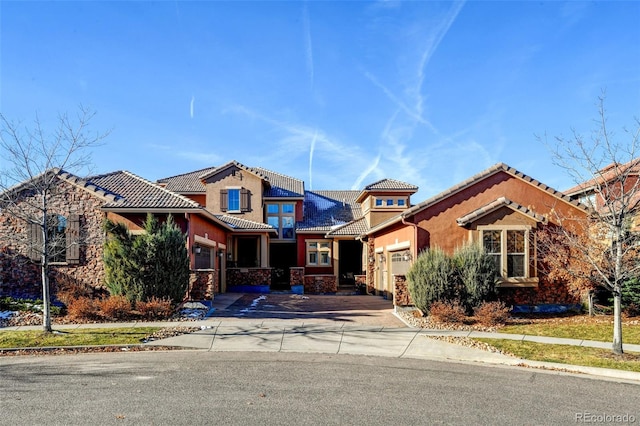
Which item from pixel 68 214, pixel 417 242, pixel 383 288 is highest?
pixel 68 214

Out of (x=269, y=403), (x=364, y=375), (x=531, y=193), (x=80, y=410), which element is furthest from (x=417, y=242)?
(x=80, y=410)

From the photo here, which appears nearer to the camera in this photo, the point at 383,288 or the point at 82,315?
A: the point at 82,315

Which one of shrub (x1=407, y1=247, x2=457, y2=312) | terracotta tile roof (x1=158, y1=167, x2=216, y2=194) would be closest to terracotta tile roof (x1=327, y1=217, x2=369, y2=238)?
terracotta tile roof (x1=158, y1=167, x2=216, y2=194)

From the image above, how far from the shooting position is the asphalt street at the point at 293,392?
6.39 m

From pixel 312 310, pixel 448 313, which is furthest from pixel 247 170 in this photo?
pixel 448 313

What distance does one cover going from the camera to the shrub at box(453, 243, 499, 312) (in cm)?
1507

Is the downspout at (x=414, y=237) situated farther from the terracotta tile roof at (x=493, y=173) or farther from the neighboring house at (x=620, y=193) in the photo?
the neighboring house at (x=620, y=193)

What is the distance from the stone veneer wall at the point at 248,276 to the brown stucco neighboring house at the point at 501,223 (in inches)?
416

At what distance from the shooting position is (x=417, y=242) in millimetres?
17000

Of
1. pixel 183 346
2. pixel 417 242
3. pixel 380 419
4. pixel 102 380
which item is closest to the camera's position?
pixel 380 419

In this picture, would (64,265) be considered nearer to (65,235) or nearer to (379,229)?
(65,235)

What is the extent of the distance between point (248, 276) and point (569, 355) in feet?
60.9

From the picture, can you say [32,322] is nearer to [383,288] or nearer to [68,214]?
[68,214]

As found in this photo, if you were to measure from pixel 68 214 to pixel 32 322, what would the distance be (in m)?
4.59
